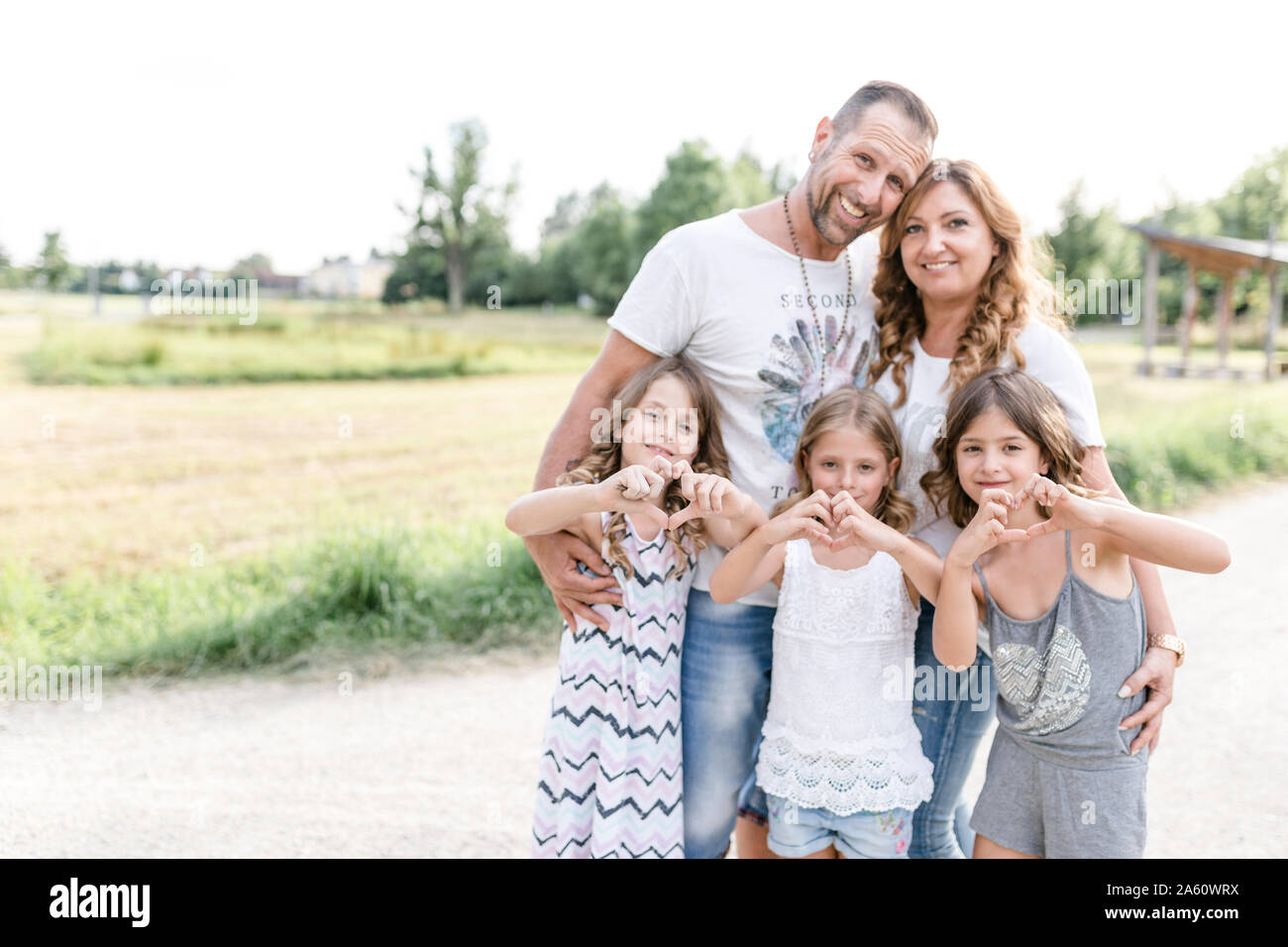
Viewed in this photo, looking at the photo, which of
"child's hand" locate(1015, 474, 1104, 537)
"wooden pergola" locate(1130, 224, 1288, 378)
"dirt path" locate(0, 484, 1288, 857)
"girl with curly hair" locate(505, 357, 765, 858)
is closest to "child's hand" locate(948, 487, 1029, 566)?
"child's hand" locate(1015, 474, 1104, 537)

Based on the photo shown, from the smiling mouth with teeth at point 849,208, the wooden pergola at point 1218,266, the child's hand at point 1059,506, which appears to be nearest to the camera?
the child's hand at point 1059,506

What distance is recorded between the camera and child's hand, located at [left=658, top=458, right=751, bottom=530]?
1951 mm

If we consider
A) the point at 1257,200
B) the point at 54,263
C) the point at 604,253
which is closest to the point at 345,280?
the point at 54,263

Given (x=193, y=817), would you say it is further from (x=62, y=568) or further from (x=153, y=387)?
(x=153, y=387)

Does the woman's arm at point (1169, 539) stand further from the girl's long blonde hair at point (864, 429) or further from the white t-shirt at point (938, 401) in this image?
the girl's long blonde hair at point (864, 429)

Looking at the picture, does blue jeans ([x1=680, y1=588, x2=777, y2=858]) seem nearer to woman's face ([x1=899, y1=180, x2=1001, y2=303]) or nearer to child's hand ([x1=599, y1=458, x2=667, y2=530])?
child's hand ([x1=599, y1=458, x2=667, y2=530])

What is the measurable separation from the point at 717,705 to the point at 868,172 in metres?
1.40

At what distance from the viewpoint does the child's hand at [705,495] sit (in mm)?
1951

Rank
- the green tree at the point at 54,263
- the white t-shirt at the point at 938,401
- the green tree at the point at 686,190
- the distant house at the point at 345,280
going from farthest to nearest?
the green tree at the point at 686,190 → the distant house at the point at 345,280 → the green tree at the point at 54,263 → the white t-shirt at the point at 938,401

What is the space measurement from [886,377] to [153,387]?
35.5 feet

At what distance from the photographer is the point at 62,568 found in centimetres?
616

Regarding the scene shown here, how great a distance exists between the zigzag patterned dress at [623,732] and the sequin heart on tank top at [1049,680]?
0.81 metres

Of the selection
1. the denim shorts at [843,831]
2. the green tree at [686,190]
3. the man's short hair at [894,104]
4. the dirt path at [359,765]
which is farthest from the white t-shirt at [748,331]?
the green tree at [686,190]
